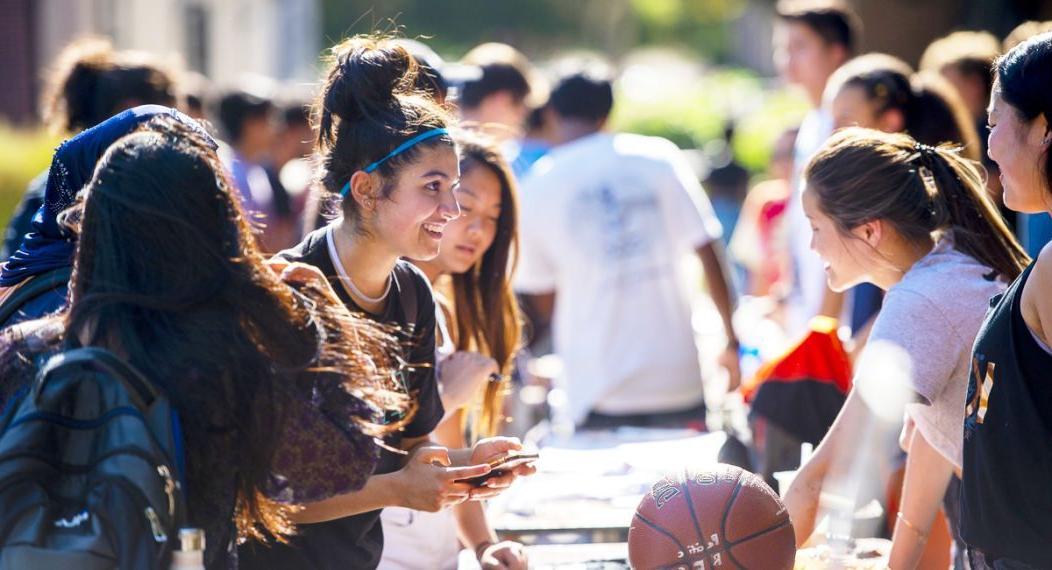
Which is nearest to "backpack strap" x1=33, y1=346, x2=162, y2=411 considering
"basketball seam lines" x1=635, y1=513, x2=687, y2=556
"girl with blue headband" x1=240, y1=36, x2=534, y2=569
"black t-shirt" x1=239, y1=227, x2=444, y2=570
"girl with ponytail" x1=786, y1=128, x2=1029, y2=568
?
"black t-shirt" x1=239, y1=227, x2=444, y2=570

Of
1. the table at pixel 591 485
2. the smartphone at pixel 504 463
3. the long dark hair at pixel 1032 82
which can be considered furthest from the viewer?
the table at pixel 591 485

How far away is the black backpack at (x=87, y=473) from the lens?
228 cm

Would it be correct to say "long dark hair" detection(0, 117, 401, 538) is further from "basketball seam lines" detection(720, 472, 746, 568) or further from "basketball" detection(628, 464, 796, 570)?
"basketball seam lines" detection(720, 472, 746, 568)

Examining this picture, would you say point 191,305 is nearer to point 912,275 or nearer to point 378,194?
point 378,194

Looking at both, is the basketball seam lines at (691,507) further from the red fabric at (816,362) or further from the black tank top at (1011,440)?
the red fabric at (816,362)

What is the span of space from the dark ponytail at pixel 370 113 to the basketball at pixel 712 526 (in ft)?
3.57

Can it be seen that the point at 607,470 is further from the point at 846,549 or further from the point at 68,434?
the point at 68,434

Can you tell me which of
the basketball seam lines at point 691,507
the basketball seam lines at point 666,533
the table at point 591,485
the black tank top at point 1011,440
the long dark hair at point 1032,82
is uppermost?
the long dark hair at point 1032,82

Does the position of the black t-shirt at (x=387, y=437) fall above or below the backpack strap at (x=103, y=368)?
Answer: below

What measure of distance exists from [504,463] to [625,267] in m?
2.88

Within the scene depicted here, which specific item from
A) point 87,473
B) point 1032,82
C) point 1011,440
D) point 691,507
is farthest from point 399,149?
point 1011,440

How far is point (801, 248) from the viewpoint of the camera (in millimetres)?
5914

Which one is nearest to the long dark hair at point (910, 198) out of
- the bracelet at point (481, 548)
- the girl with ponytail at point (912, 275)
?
the girl with ponytail at point (912, 275)

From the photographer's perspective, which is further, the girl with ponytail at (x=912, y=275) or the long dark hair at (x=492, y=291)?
the long dark hair at (x=492, y=291)
